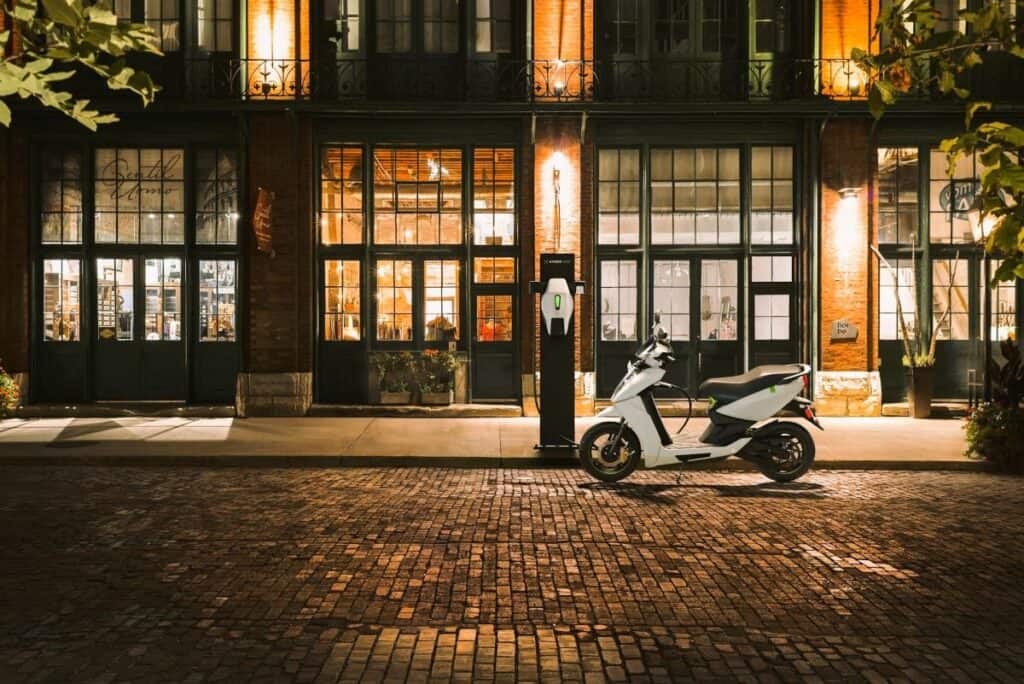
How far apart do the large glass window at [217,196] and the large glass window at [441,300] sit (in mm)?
3375

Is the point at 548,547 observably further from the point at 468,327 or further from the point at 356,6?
the point at 356,6

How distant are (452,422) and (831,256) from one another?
6809mm

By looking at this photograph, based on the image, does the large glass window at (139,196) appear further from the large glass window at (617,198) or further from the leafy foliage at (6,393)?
the large glass window at (617,198)

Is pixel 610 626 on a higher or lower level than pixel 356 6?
lower

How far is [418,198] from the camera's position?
1611 centimetres

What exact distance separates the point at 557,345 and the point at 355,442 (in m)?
3.00

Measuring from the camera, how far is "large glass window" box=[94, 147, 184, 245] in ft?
52.5

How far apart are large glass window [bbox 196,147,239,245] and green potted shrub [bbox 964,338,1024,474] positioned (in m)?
11.6

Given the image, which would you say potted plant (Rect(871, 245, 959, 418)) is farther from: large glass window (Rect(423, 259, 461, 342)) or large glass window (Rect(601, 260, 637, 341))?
large glass window (Rect(423, 259, 461, 342))

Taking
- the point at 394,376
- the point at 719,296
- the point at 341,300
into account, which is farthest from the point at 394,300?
the point at 719,296

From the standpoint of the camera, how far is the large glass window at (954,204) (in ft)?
52.1

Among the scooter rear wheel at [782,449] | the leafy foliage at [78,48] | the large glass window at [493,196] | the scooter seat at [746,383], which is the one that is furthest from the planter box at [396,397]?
the leafy foliage at [78,48]

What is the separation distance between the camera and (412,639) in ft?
15.7

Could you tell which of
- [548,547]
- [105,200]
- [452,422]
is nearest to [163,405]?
[105,200]
